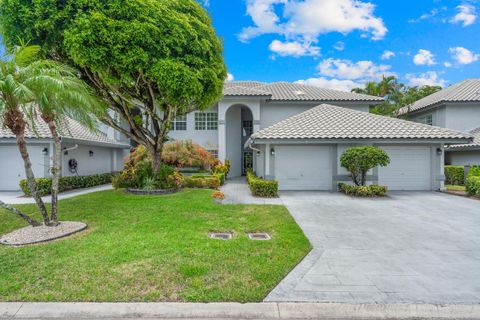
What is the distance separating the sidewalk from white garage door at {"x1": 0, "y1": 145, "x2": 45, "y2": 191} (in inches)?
506

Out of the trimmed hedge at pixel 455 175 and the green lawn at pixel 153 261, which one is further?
the trimmed hedge at pixel 455 175

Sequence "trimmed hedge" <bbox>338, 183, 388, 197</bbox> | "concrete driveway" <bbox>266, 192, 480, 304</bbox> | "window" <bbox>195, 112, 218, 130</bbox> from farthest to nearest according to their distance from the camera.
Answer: "window" <bbox>195, 112, 218, 130</bbox> → "trimmed hedge" <bbox>338, 183, 388, 197</bbox> → "concrete driveway" <bbox>266, 192, 480, 304</bbox>

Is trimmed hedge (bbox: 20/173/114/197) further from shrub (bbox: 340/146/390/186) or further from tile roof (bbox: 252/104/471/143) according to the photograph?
shrub (bbox: 340/146/390/186)

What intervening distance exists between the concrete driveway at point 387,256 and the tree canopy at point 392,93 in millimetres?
18790

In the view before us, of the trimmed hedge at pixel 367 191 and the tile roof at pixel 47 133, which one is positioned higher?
the tile roof at pixel 47 133

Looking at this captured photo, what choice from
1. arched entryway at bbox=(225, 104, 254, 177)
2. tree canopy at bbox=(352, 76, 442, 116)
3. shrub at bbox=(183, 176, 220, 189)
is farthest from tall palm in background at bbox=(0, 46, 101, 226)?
tree canopy at bbox=(352, 76, 442, 116)

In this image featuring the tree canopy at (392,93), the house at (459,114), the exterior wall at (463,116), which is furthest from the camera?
the tree canopy at (392,93)

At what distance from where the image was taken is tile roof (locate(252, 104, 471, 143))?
42.6 ft

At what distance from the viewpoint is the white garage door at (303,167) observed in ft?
45.8

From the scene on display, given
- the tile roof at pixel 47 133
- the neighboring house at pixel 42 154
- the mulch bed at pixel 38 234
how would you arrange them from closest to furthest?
the mulch bed at pixel 38 234 → the tile roof at pixel 47 133 → the neighboring house at pixel 42 154

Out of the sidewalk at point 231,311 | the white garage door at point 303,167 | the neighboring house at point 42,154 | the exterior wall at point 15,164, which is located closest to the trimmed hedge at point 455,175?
the white garage door at point 303,167

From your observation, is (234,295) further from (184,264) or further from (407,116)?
(407,116)

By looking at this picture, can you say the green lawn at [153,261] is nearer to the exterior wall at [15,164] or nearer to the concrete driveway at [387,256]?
the concrete driveway at [387,256]

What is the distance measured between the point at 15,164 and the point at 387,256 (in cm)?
1759
